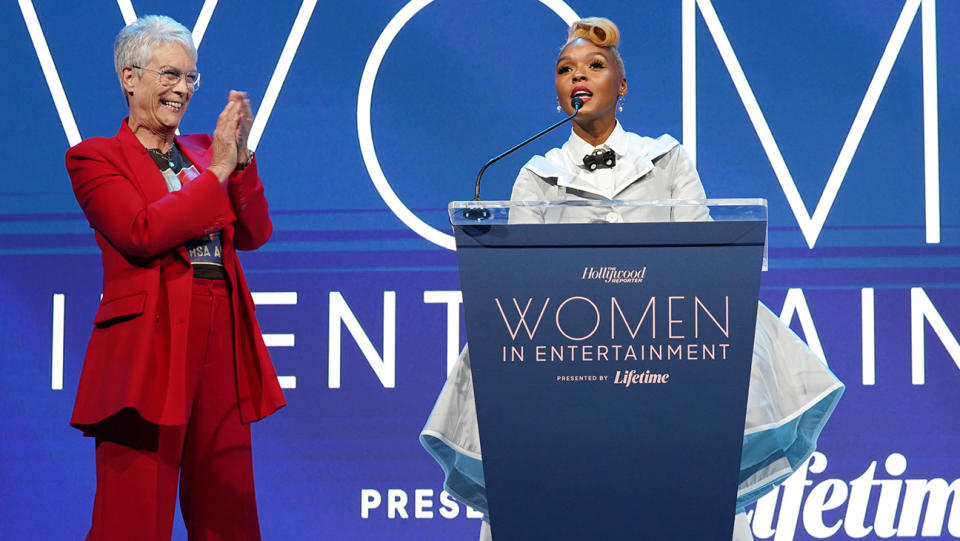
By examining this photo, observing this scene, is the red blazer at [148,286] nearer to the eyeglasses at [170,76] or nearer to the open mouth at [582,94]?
the eyeglasses at [170,76]

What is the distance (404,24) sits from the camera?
136 inches

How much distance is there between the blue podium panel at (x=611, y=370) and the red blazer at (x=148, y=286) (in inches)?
30.3

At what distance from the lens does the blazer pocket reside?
2.14m

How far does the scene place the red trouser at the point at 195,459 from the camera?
214 cm

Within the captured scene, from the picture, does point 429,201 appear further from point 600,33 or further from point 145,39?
point 145,39

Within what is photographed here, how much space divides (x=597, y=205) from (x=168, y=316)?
974 mm

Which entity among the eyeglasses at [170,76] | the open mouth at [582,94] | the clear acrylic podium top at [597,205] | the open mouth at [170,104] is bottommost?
the clear acrylic podium top at [597,205]

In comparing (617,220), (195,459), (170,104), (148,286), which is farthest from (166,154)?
(617,220)

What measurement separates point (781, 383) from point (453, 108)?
5.56 feet

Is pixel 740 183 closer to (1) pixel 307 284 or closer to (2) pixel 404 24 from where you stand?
(2) pixel 404 24

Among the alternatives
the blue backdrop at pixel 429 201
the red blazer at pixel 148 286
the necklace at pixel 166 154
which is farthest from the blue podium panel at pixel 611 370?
the blue backdrop at pixel 429 201

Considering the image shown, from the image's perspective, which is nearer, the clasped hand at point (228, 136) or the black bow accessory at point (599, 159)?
the clasped hand at point (228, 136)

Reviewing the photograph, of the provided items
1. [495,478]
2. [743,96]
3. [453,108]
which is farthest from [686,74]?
[495,478]

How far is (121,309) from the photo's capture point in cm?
215
